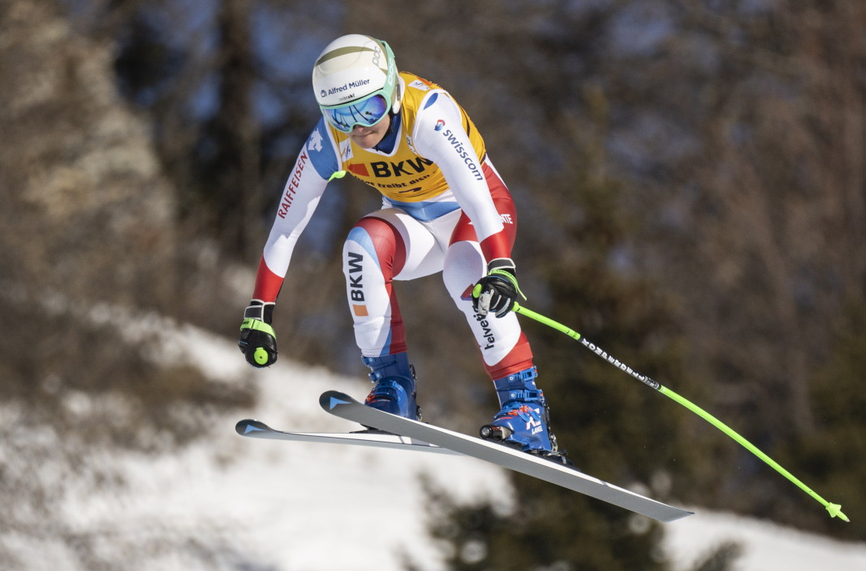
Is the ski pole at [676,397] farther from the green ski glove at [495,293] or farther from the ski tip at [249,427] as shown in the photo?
the ski tip at [249,427]

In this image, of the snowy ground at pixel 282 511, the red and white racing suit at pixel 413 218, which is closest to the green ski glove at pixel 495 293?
the red and white racing suit at pixel 413 218

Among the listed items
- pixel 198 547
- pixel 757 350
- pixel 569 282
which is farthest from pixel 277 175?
pixel 569 282

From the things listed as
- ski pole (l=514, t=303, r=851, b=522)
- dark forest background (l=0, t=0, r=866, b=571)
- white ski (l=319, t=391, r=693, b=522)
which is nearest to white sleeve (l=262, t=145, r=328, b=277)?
white ski (l=319, t=391, r=693, b=522)

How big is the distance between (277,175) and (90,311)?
6.87 metres

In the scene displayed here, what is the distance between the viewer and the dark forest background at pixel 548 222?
1048 centimetres

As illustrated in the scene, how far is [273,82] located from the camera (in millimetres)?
20562

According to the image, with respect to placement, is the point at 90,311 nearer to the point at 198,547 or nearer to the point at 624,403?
the point at 198,547

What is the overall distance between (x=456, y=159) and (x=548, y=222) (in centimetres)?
1842

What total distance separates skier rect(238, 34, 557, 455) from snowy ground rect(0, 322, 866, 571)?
6450mm

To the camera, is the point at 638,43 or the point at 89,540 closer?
the point at 89,540

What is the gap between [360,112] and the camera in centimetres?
461

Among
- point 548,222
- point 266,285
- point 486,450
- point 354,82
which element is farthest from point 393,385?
point 548,222

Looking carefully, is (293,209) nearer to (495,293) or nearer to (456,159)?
(456,159)

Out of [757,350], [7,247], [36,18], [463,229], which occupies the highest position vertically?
[757,350]
